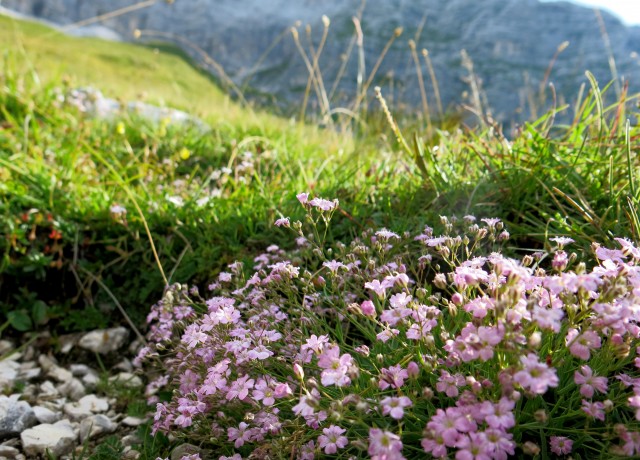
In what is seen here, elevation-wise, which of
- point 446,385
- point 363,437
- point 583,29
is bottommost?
point 363,437

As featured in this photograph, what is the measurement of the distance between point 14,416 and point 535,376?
2495 millimetres

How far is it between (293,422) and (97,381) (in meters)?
1.82

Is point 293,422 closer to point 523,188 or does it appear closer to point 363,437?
point 363,437

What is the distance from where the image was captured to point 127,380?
3062mm

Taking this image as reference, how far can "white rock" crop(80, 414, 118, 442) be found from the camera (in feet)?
8.45

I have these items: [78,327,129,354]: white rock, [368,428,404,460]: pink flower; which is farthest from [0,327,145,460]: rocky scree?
[368,428,404,460]: pink flower

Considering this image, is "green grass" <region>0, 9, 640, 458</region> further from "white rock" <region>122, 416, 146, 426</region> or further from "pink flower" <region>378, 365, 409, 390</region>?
"pink flower" <region>378, 365, 409, 390</region>

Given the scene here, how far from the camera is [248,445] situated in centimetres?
200

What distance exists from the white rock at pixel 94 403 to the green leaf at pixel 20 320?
31.7 inches

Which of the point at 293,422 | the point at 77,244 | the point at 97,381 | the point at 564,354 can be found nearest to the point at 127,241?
the point at 77,244

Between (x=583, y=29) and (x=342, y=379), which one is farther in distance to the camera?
(x=583, y=29)

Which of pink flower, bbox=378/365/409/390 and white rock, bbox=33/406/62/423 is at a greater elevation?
pink flower, bbox=378/365/409/390

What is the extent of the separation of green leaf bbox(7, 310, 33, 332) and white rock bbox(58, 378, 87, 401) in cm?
58

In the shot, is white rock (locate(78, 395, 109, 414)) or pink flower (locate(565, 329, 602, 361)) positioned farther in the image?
white rock (locate(78, 395, 109, 414))
